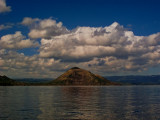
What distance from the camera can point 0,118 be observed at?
4859 cm

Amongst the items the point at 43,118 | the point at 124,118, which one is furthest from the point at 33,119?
the point at 124,118

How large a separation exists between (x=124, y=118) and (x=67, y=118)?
566 inches

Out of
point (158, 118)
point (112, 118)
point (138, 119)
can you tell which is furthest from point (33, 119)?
point (158, 118)

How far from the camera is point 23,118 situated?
161 ft

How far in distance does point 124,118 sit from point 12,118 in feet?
91.7

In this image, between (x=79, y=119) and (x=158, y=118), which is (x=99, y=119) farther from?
(x=158, y=118)

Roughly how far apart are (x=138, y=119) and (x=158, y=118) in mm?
5840

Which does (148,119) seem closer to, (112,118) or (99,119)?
(112,118)

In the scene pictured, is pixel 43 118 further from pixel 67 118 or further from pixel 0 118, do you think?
pixel 0 118

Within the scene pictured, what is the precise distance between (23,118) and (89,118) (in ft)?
53.8

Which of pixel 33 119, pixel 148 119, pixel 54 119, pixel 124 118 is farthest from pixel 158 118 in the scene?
pixel 33 119

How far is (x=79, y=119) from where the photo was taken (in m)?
48.4

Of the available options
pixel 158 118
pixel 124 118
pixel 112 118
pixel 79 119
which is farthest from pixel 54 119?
pixel 158 118

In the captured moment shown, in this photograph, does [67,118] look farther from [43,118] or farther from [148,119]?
[148,119]
